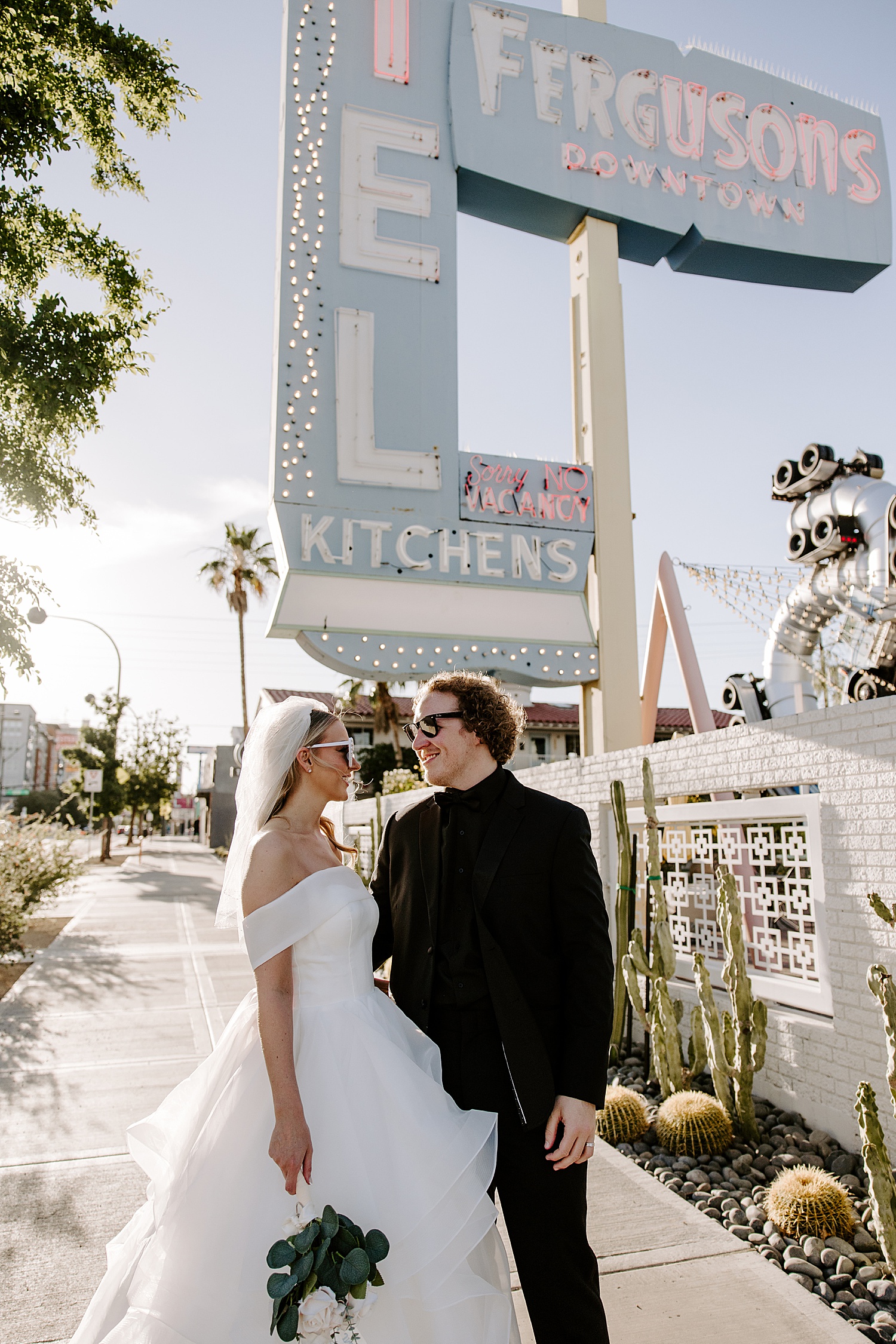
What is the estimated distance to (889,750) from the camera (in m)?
4.22

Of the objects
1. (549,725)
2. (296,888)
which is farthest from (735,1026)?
(549,725)

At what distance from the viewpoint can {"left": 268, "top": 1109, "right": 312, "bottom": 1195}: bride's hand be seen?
2096mm

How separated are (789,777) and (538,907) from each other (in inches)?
119

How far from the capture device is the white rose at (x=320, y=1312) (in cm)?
193

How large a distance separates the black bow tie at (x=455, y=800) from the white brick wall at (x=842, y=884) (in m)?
2.64

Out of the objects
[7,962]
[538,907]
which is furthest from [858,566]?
[7,962]

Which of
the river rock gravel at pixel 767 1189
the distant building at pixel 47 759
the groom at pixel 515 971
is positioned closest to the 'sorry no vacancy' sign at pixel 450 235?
the river rock gravel at pixel 767 1189

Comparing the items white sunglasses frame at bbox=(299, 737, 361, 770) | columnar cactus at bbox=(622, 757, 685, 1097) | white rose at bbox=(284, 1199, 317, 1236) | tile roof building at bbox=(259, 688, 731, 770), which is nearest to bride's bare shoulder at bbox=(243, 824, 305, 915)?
white sunglasses frame at bbox=(299, 737, 361, 770)

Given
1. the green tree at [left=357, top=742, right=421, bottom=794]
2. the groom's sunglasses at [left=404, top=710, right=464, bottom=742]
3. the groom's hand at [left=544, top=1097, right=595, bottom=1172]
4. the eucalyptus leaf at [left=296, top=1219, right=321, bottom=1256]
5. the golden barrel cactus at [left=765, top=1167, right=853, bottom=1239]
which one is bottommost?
the golden barrel cactus at [left=765, top=1167, right=853, bottom=1239]

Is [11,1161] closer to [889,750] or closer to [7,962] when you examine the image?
[889,750]

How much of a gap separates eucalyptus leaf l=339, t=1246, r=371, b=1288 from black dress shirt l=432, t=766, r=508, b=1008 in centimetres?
65

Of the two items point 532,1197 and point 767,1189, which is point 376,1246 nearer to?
point 532,1197

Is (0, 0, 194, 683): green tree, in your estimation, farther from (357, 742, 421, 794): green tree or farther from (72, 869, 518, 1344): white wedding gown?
(357, 742, 421, 794): green tree

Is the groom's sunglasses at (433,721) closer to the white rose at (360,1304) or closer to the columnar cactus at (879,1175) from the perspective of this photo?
the white rose at (360,1304)
